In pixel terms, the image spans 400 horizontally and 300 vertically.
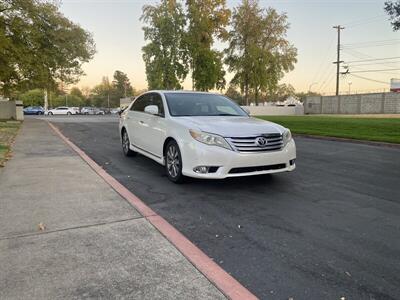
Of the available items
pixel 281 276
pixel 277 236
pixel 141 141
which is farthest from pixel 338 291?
pixel 141 141

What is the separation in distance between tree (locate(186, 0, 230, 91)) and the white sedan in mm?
35899

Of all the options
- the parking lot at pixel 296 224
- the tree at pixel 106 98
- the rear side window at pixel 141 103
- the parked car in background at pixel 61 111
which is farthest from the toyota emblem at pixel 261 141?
the tree at pixel 106 98

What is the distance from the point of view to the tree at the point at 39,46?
2152 cm

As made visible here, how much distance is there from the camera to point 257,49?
48406mm

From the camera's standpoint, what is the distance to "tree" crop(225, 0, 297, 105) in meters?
49.3

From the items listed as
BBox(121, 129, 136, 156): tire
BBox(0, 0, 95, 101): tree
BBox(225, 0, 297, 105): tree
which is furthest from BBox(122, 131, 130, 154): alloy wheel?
BBox(225, 0, 297, 105): tree

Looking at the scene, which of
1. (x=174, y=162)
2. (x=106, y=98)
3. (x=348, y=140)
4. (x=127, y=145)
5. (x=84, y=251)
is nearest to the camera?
(x=84, y=251)

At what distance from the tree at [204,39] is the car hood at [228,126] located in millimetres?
36807

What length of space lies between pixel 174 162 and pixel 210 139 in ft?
3.17

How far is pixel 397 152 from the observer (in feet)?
34.0

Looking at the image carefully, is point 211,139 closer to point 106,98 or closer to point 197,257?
point 197,257

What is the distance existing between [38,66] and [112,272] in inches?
946

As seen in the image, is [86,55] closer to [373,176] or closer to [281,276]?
[373,176]

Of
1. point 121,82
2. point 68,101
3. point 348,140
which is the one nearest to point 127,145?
point 348,140
